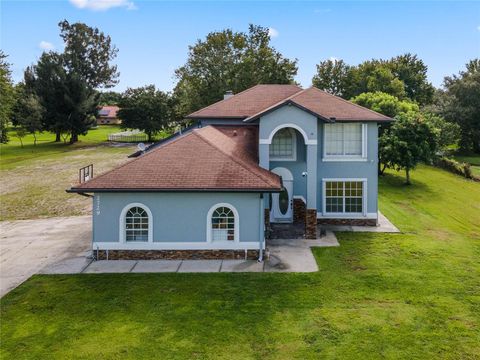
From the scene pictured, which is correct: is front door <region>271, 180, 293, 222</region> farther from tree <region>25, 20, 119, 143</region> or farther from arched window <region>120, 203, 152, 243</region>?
tree <region>25, 20, 119, 143</region>

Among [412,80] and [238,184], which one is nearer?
[238,184]

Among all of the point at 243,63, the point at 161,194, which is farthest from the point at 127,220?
the point at 243,63

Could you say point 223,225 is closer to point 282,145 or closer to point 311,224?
point 311,224

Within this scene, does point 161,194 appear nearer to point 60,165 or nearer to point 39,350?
point 39,350

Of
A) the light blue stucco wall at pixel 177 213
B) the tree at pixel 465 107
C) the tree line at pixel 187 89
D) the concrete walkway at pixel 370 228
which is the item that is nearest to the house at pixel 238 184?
the light blue stucco wall at pixel 177 213

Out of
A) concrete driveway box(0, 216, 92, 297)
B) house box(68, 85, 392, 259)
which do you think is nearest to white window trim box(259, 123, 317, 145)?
house box(68, 85, 392, 259)

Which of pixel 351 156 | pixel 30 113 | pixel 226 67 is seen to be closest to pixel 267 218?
pixel 351 156
